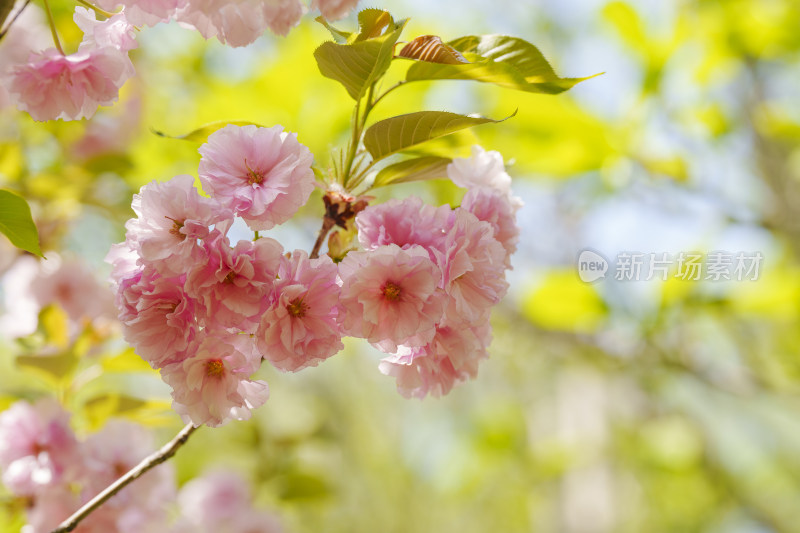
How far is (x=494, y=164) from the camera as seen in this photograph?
52 centimetres

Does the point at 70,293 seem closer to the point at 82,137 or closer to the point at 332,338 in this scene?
the point at 82,137

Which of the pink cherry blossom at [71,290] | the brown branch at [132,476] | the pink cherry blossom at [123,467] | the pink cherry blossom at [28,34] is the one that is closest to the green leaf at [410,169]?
the brown branch at [132,476]

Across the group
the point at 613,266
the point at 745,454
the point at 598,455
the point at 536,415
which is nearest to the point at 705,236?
the point at 613,266

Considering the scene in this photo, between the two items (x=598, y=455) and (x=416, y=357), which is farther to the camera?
(x=598, y=455)

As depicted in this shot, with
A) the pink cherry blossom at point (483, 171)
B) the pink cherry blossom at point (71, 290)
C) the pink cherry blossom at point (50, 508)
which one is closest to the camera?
the pink cherry blossom at point (483, 171)

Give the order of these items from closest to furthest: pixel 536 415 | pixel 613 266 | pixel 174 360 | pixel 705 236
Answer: pixel 174 360
pixel 613 266
pixel 705 236
pixel 536 415

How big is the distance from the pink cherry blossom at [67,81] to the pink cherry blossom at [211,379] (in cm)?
20

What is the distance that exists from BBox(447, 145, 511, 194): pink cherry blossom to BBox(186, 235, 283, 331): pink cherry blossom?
172 mm

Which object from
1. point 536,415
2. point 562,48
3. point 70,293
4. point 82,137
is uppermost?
point 82,137

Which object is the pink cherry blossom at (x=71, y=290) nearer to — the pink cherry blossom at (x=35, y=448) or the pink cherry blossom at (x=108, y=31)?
the pink cherry blossom at (x=35, y=448)

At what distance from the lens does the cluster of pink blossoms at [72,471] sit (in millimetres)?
708

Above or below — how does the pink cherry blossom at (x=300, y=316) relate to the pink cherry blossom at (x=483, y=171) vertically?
below

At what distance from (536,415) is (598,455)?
5.01 ft

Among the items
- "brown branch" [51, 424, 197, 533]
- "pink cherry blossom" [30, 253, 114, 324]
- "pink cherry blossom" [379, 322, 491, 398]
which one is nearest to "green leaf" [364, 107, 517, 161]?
"pink cherry blossom" [379, 322, 491, 398]
